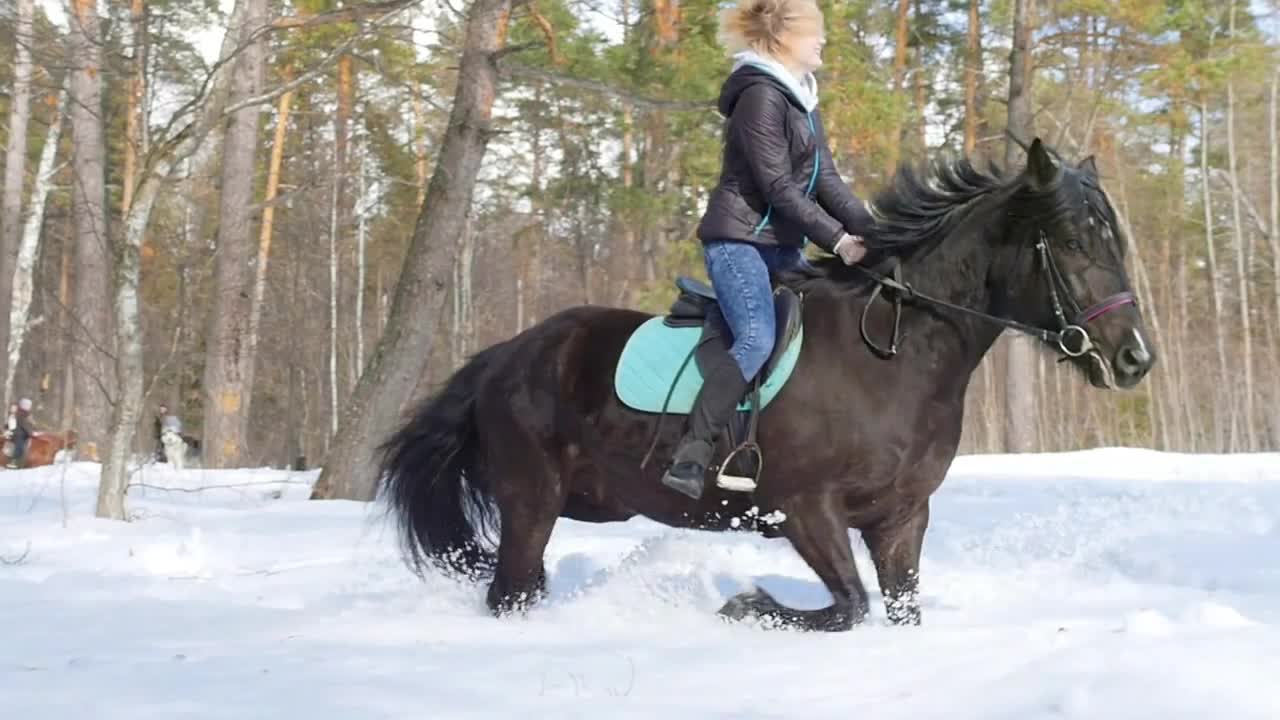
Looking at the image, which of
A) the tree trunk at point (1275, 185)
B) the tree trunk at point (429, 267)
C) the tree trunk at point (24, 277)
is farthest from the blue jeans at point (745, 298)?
the tree trunk at point (1275, 185)

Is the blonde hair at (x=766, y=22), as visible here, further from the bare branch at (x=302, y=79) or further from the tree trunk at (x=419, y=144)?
the tree trunk at (x=419, y=144)

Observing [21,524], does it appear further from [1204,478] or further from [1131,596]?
[1204,478]

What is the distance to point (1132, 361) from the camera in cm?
426

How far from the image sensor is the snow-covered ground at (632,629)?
328cm

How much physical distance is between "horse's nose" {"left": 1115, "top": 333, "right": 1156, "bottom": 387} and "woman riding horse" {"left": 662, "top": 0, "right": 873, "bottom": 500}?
1.03 meters

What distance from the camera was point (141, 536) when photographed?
787cm

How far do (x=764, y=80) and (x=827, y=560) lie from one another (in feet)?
6.02

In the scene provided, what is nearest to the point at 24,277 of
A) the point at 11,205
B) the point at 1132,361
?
the point at 11,205

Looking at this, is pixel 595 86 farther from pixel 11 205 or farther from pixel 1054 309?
pixel 11 205

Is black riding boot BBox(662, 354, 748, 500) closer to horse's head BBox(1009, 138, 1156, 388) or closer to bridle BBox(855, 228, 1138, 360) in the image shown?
bridle BBox(855, 228, 1138, 360)

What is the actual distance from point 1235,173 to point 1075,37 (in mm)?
17144

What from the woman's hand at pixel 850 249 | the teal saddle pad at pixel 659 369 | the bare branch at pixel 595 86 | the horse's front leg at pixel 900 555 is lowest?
the horse's front leg at pixel 900 555

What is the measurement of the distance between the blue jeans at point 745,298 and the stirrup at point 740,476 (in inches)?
10.5

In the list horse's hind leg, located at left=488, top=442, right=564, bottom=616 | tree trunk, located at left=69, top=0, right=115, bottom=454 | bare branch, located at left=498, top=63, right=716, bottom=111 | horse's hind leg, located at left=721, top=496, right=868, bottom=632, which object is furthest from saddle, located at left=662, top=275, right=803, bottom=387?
tree trunk, located at left=69, top=0, right=115, bottom=454
